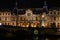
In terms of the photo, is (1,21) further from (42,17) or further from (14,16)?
(42,17)

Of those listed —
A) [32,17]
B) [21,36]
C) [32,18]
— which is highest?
[32,17]

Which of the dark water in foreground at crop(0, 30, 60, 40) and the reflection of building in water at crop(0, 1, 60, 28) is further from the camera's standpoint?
the reflection of building in water at crop(0, 1, 60, 28)

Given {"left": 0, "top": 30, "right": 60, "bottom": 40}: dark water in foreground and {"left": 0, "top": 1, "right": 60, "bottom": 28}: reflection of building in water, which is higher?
{"left": 0, "top": 1, "right": 60, "bottom": 28}: reflection of building in water

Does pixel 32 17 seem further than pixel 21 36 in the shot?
Yes

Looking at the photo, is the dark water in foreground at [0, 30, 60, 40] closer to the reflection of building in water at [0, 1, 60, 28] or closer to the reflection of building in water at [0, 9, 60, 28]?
the reflection of building in water at [0, 9, 60, 28]

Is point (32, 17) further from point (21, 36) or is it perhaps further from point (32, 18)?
point (21, 36)

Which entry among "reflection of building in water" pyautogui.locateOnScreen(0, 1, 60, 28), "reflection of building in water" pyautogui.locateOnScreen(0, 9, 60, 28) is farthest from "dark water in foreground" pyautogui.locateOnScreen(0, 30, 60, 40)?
"reflection of building in water" pyautogui.locateOnScreen(0, 1, 60, 28)

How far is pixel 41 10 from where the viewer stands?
109250mm

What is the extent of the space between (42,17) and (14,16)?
1391cm

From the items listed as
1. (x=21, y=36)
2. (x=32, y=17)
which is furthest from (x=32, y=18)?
(x=21, y=36)

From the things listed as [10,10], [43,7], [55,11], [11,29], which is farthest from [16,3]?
[11,29]

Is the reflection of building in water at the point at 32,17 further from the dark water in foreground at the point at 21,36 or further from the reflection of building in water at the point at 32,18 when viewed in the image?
the dark water in foreground at the point at 21,36

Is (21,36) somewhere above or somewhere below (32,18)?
below

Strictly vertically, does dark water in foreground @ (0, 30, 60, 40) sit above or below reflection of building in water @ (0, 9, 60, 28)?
below
